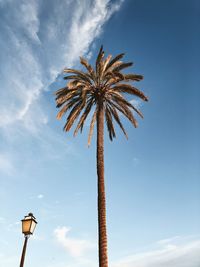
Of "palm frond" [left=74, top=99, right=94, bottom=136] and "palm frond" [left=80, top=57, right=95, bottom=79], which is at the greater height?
"palm frond" [left=80, top=57, right=95, bottom=79]

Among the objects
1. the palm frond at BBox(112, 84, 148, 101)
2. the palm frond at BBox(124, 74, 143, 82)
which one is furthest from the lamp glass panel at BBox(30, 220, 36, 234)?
the palm frond at BBox(124, 74, 143, 82)

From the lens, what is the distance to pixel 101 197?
16359 millimetres

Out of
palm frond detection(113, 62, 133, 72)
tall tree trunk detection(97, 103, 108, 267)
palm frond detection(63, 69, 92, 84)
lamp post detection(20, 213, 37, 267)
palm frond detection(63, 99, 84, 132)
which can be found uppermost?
palm frond detection(113, 62, 133, 72)

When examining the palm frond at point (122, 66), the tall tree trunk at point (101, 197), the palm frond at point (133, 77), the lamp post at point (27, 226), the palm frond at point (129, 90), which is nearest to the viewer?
the lamp post at point (27, 226)

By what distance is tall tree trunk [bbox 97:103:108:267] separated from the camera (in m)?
14.8

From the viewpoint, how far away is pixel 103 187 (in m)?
16.7

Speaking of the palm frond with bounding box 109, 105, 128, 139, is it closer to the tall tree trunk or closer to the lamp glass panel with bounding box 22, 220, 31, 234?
the tall tree trunk

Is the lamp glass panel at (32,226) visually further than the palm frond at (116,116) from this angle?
No

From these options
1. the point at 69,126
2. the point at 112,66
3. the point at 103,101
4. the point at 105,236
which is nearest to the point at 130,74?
the point at 112,66

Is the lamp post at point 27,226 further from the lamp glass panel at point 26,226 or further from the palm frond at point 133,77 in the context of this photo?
the palm frond at point 133,77

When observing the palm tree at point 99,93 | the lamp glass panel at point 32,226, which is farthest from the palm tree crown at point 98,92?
the lamp glass panel at point 32,226

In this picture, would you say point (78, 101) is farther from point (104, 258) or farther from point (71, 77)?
point (104, 258)

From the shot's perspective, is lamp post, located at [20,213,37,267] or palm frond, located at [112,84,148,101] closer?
lamp post, located at [20,213,37,267]

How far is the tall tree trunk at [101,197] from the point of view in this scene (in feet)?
48.5
